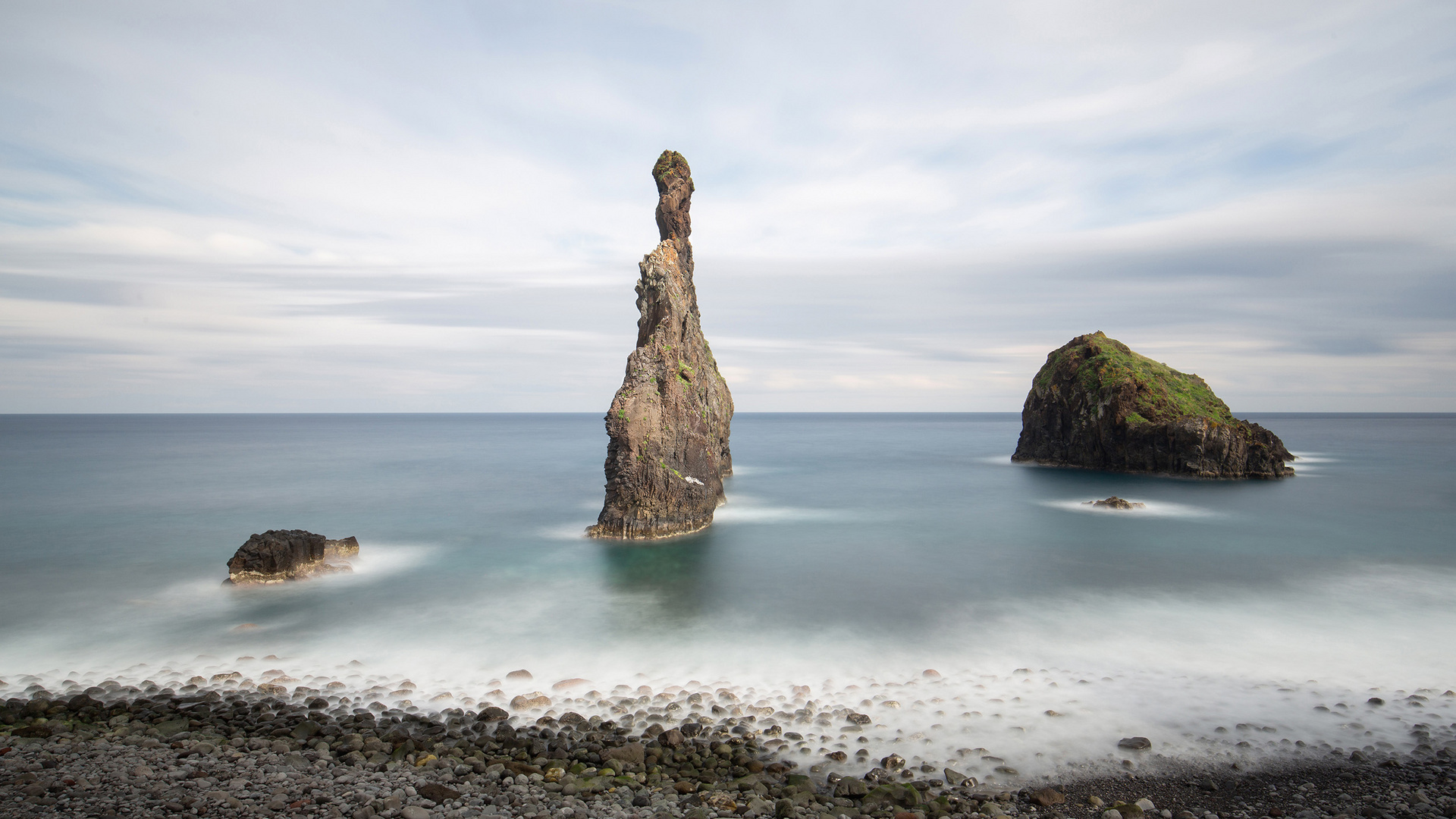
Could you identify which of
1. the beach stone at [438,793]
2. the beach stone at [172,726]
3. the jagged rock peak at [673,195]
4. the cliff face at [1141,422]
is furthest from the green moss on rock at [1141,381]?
the beach stone at [172,726]

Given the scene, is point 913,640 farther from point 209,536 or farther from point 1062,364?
point 1062,364

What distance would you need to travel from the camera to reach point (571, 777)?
895 cm

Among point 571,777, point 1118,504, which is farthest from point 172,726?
point 1118,504

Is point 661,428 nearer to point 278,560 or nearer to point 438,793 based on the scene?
point 278,560

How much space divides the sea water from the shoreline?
1.96 feet

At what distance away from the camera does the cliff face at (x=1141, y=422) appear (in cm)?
4603

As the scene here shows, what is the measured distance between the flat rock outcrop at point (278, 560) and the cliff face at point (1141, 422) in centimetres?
4727

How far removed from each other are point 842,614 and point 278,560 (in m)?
16.0

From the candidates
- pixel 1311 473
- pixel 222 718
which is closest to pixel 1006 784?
pixel 222 718

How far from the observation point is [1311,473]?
50.5m

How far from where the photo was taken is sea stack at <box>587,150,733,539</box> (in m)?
25.2

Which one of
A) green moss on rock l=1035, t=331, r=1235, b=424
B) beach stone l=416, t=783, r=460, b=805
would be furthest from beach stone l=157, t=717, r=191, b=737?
green moss on rock l=1035, t=331, r=1235, b=424

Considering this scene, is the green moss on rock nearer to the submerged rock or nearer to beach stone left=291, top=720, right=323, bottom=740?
the submerged rock

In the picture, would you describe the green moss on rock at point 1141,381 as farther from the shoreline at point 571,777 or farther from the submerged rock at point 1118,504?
the shoreline at point 571,777
